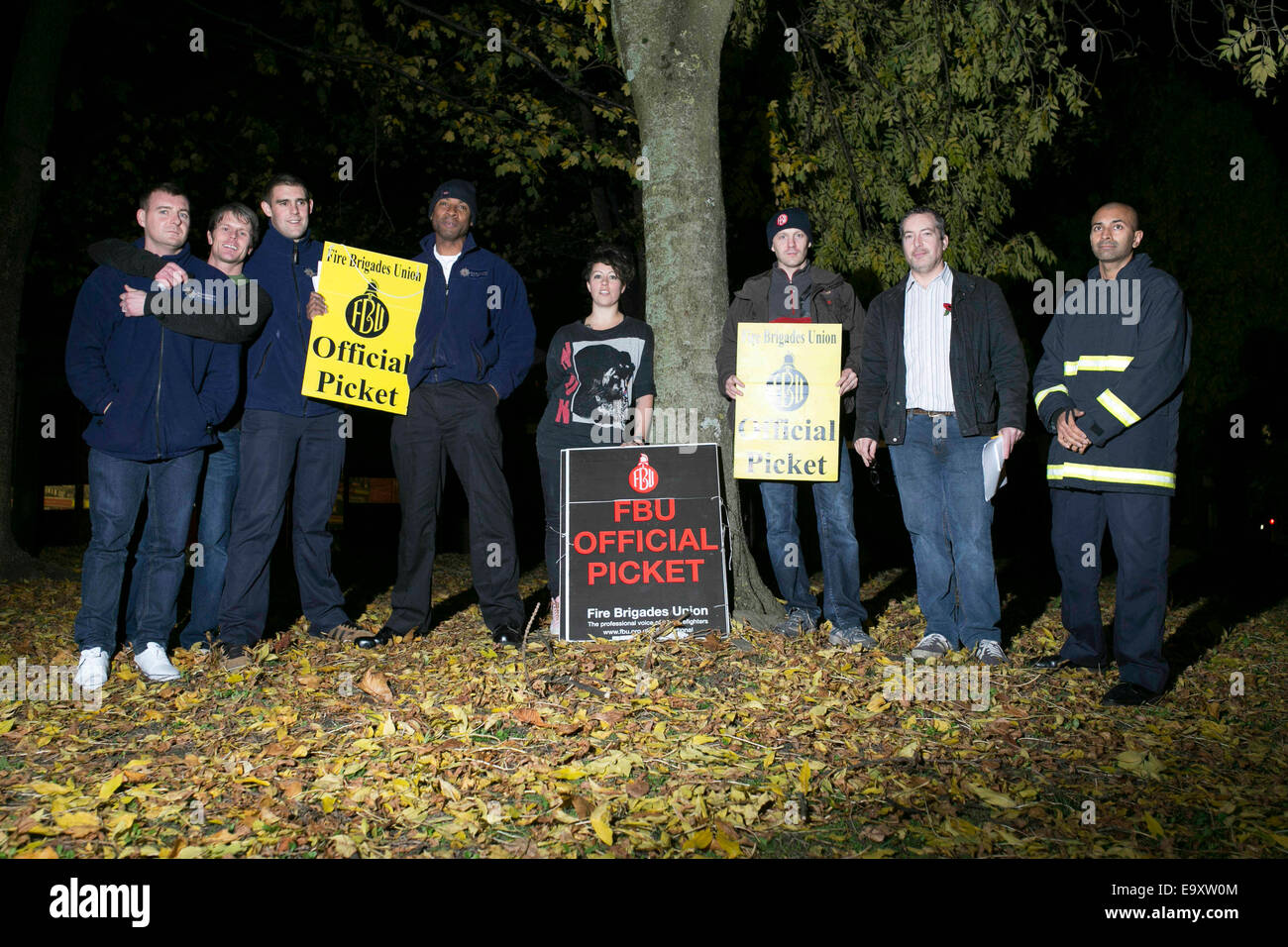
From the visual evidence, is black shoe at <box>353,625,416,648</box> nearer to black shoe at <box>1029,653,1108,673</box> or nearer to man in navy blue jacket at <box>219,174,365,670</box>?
man in navy blue jacket at <box>219,174,365,670</box>

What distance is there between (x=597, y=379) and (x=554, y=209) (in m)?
11.9

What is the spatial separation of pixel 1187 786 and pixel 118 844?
4.04m

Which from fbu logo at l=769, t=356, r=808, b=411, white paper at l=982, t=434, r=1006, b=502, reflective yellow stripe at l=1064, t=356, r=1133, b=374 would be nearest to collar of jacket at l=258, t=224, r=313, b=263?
fbu logo at l=769, t=356, r=808, b=411

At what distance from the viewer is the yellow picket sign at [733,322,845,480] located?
19.5 feet

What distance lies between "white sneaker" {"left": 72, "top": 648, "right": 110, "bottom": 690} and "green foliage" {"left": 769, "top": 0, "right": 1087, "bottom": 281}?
309 inches

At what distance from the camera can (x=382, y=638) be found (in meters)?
6.05

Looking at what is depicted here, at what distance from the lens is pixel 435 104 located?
500 inches

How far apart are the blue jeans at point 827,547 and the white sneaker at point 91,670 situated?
3.75 metres

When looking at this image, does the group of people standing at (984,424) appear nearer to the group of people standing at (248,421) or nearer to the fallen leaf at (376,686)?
the group of people standing at (248,421)

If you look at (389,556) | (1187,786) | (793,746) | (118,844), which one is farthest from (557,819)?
(389,556)

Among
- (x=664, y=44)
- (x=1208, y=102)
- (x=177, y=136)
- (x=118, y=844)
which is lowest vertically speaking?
(x=118, y=844)

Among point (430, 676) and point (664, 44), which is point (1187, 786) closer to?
point (430, 676)

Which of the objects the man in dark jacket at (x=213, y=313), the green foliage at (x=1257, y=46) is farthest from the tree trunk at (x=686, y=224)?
the green foliage at (x=1257, y=46)

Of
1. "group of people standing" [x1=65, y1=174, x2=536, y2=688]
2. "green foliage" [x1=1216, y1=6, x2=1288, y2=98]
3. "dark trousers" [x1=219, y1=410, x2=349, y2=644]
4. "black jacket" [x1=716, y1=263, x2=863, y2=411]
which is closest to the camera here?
"group of people standing" [x1=65, y1=174, x2=536, y2=688]
